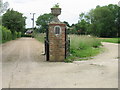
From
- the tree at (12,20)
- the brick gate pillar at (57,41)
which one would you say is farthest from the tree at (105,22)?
the brick gate pillar at (57,41)

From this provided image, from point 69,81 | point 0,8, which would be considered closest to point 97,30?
point 0,8

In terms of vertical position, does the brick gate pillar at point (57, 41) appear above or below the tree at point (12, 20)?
below

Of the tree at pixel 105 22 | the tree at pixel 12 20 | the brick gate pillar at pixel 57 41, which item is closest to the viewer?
the brick gate pillar at pixel 57 41

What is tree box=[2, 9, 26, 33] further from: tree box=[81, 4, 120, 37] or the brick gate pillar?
the brick gate pillar

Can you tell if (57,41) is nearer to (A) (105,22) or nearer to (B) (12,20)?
(B) (12,20)

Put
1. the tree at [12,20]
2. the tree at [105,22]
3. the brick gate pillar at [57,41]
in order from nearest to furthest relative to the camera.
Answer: the brick gate pillar at [57,41] → the tree at [12,20] → the tree at [105,22]

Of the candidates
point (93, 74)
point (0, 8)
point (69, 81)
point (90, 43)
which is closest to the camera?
point (69, 81)

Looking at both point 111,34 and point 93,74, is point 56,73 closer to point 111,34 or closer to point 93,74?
point 93,74

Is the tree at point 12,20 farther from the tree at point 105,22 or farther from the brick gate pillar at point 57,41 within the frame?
the brick gate pillar at point 57,41

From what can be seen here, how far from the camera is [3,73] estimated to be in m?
8.38

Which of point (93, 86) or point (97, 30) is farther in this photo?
point (97, 30)

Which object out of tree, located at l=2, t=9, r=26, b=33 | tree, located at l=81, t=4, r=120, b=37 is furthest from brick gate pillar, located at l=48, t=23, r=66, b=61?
tree, located at l=81, t=4, r=120, b=37

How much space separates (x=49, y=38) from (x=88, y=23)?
64253 millimetres

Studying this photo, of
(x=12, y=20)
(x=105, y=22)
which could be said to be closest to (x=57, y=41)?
(x=12, y=20)
